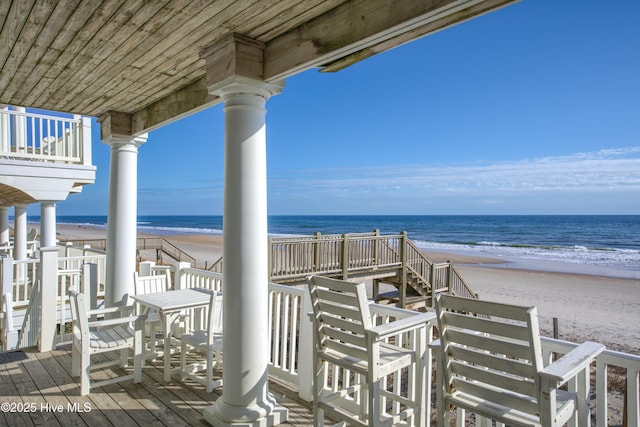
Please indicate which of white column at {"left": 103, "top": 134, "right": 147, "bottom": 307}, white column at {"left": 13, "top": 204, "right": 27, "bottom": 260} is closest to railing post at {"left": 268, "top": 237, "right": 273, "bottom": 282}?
white column at {"left": 103, "top": 134, "right": 147, "bottom": 307}

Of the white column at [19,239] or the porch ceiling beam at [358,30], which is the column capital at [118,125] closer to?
the porch ceiling beam at [358,30]

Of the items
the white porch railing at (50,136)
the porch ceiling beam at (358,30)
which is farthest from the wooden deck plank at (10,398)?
the white porch railing at (50,136)

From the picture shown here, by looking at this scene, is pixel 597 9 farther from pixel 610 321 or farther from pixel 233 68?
pixel 233 68

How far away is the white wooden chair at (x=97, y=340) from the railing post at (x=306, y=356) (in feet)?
4.47

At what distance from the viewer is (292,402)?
9.81 ft

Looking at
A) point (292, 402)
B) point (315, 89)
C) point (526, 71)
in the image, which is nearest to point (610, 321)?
point (292, 402)

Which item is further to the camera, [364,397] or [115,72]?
[115,72]

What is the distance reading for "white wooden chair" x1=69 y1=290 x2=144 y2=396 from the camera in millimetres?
3008

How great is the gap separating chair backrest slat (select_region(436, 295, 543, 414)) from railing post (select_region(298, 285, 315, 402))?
1395mm

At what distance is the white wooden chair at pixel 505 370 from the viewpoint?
1469mm

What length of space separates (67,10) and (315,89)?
1198 inches

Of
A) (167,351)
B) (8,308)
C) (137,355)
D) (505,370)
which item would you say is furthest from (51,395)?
(505,370)

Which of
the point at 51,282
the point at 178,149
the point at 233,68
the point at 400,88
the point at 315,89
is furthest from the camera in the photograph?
the point at 178,149

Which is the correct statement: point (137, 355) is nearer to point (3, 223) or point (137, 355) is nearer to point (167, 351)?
point (167, 351)
